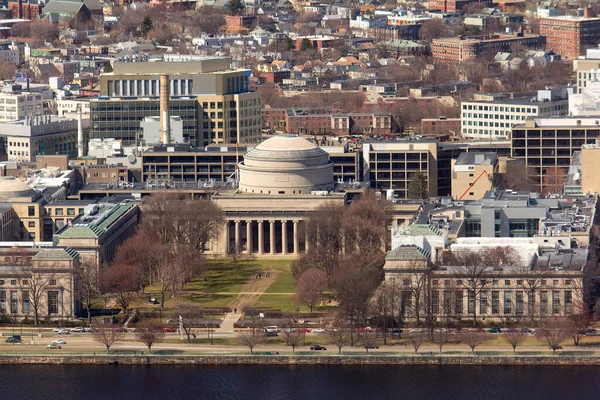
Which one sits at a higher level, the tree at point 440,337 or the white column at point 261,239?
the white column at point 261,239

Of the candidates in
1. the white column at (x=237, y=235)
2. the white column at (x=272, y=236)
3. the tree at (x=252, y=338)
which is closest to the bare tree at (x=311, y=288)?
the tree at (x=252, y=338)

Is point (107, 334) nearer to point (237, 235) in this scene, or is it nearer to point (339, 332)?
point (339, 332)

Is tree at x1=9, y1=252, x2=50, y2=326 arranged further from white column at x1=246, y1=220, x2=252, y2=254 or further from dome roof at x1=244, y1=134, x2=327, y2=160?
dome roof at x1=244, y1=134, x2=327, y2=160

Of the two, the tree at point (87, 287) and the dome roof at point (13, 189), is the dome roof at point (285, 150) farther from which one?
the tree at point (87, 287)

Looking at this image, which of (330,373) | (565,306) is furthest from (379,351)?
(565,306)

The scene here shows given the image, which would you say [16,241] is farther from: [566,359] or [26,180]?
[566,359]
